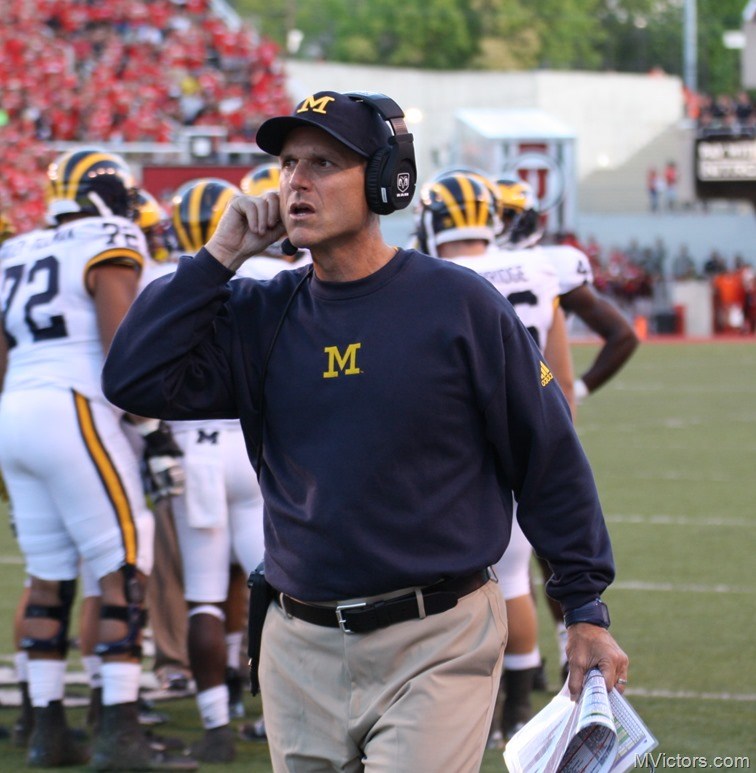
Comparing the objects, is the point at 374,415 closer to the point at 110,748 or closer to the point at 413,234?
the point at 110,748

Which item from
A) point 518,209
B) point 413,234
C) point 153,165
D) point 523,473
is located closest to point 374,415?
point 523,473

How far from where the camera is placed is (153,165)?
19.7m

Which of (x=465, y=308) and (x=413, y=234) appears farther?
(x=413, y=234)

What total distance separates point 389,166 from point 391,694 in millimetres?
1074

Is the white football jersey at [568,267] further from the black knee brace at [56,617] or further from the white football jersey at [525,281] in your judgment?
the black knee brace at [56,617]

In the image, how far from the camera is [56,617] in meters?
5.45

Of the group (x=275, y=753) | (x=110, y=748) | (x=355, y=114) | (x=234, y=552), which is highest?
(x=355, y=114)

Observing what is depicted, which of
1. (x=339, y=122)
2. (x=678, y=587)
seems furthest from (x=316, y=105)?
(x=678, y=587)

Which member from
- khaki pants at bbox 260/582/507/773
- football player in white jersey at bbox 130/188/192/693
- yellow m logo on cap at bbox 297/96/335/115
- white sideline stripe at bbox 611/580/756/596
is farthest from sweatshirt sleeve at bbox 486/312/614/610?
Answer: white sideline stripe at bbox 611/580/756/596

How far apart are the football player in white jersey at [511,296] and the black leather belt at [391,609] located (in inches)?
88.2

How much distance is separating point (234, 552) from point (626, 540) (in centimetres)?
452

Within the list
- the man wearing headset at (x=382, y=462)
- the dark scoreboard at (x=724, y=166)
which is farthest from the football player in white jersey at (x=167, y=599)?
the dark scoreboard at (x=724, y=166)

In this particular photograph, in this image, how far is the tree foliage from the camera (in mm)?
66625

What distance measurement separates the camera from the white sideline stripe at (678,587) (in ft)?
27.0
